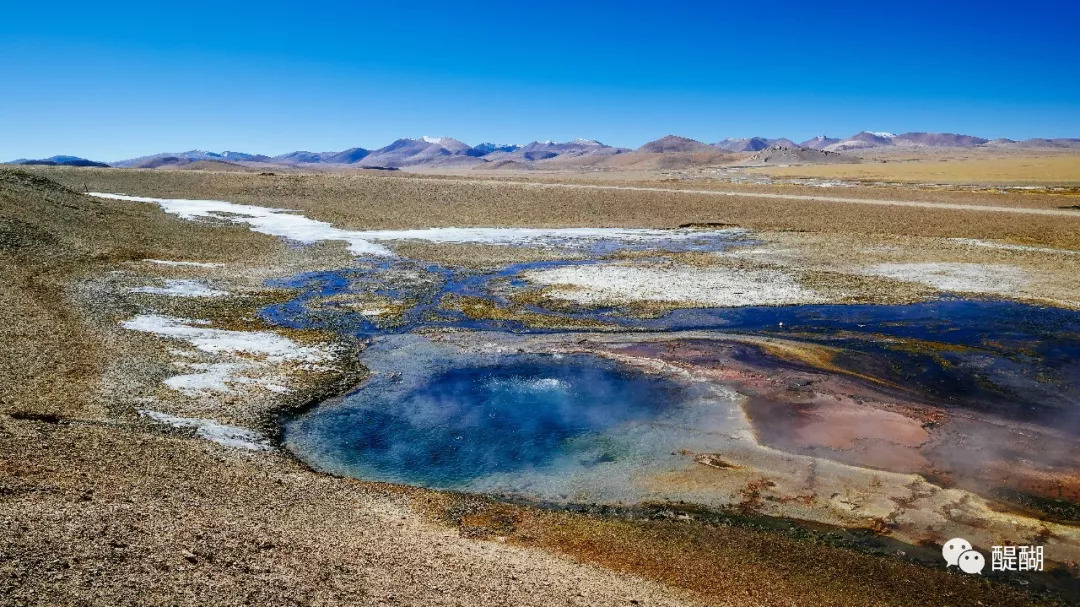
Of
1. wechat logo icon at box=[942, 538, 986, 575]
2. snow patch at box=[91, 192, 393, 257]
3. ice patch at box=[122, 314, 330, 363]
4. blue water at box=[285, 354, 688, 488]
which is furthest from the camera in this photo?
snow patch at box=[91, 192, 393, 257]

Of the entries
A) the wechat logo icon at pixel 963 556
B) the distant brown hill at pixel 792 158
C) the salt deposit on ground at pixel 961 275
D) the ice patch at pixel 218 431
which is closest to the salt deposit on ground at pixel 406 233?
the salt deposit on ground at pixel 961 275

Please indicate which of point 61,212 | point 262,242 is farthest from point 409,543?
point 61,212

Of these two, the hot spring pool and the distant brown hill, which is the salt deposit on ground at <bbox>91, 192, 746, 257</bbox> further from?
the distant brown hill

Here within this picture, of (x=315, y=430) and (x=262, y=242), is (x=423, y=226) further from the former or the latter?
(x=315, y=430)

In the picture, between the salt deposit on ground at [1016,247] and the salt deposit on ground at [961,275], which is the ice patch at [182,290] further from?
the salt deposit on ground at [1016,247]

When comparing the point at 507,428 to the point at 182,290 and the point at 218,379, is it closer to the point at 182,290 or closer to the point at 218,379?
the point at 218,379

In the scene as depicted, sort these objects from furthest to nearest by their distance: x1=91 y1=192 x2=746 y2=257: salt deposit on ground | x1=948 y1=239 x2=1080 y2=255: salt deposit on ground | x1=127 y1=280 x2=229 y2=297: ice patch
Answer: x1=91 y1=192 x2=746 y2=257: salt deposit on ground, x1=948 y1=239 x2=1080 y2=255: salt deposit on ground, x1=127 y1=280 x2=229 y2=297: ice patch

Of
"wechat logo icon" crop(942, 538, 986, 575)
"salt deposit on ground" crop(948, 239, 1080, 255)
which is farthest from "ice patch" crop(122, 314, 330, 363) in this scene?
"salt deposit on ground" crop(948, 239, 1080, 255)
